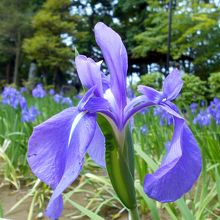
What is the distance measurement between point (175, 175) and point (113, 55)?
260 mm

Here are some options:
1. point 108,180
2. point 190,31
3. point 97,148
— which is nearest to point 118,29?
point 190,31

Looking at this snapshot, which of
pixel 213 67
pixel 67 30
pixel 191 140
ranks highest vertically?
pixel 67 30

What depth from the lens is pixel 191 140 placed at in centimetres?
71

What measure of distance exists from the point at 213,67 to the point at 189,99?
551 centimetres

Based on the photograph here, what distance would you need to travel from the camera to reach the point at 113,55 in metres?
0.82

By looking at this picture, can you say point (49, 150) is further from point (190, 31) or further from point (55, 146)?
point (190, 31)

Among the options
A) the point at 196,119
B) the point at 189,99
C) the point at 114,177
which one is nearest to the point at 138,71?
the point at 189,99

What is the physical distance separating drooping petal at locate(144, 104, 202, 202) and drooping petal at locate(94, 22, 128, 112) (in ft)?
0.53

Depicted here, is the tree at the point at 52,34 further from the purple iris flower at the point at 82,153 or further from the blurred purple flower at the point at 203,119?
the purple iris flower at the point at 82,153

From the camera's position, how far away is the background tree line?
11.4 m

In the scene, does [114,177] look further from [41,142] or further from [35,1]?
[35,1]

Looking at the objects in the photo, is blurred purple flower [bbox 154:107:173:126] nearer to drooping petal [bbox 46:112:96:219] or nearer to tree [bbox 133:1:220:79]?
drooping petal [bbox 46:112:96:219]

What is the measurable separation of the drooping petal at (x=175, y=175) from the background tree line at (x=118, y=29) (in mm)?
9820

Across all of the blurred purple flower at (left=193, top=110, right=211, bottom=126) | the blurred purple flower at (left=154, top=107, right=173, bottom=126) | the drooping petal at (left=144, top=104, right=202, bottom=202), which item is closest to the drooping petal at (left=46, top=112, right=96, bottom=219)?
the drooping petal at (left=144, top=104, right=202, bottom=202)
